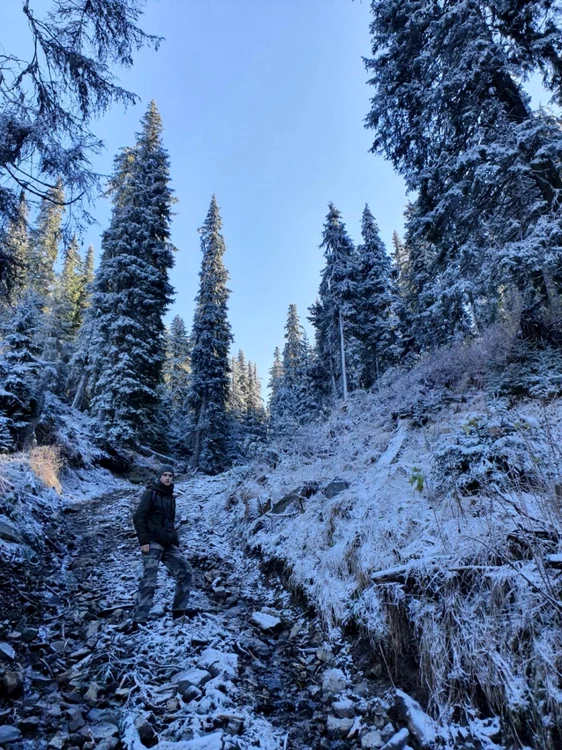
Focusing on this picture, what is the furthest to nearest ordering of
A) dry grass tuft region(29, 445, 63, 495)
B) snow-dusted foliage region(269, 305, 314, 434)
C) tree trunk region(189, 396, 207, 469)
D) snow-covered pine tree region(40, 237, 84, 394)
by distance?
snow-dusted foliage region(269, 305, 314, 434)
snow-covered pine tree region(40, 237, 84, 394)
tree trunk region(189, 396, 207, 469)
dry grass tuft region(29, 445, 63, 495)

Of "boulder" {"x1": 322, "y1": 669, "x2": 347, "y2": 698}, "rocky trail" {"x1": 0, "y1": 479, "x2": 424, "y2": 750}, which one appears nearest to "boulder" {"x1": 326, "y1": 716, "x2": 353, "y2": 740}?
"rocky trail" {"x1": 0, "y1": 479, "x2": 424, "y2": 750}

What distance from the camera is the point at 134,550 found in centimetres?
713

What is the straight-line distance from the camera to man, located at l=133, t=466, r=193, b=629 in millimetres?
4902

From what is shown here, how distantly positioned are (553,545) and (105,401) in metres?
18.9

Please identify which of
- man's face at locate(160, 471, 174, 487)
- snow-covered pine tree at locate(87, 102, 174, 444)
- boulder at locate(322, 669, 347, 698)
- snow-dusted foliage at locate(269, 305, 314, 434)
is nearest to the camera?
boulder at locate(322, 669, 347, 698)

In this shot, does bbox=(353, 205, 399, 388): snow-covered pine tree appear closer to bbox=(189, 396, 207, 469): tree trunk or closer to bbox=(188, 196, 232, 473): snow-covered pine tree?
bbox=(188, 196, 232, 473): snow-covered pine tree

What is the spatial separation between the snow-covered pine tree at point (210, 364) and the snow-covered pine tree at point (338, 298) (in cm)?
789

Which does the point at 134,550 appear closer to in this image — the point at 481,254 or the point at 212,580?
the point at 212,580

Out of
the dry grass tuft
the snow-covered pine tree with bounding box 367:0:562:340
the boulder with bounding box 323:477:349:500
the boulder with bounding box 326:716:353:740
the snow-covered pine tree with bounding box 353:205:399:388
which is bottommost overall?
the boulder with bounding box 326:716:353:740

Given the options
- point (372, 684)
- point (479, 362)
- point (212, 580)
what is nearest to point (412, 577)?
point (372, 684)

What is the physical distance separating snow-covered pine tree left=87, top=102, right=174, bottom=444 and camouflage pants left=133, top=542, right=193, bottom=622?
535 inches

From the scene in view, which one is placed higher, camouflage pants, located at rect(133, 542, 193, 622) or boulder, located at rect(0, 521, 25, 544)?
boulder, located at rect(0, 521, 25, 544)

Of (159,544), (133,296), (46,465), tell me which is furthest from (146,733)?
(133,296)

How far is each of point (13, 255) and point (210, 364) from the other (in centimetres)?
2169
